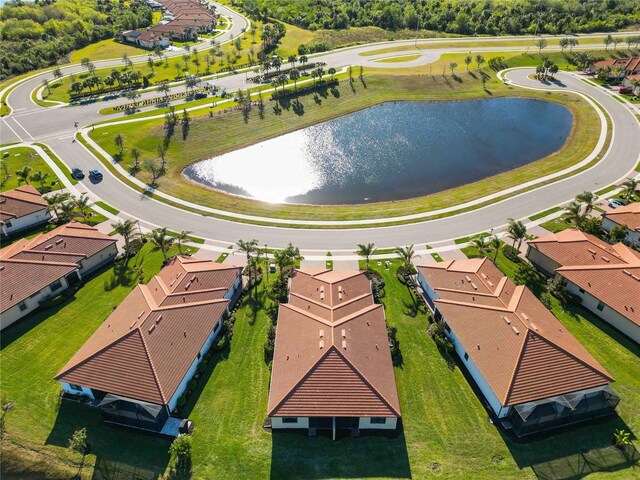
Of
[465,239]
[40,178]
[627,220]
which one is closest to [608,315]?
[465,239]

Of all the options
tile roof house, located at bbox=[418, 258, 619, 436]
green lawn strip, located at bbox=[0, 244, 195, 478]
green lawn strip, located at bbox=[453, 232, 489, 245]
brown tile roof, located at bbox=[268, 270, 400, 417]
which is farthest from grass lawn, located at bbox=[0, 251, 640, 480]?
green lawn strip, located at bbox=[453, 232, 489, 245]

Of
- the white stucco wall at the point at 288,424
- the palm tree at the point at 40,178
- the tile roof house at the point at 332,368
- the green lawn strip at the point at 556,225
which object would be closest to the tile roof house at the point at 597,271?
the green lawn strip at the point at 556,225

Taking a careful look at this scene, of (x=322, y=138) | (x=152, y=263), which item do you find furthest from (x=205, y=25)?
(x=152, y=263)

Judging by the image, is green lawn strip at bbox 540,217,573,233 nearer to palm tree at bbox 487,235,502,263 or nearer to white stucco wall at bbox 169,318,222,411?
palm tree at bbox 487,235,502,263

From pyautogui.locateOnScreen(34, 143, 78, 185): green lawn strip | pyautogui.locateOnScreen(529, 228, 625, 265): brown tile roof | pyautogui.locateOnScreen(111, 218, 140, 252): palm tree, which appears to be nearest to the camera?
pyautogui.locateOnScreen(529, 228, 625, 265): brown tile roof

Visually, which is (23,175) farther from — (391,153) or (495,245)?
(495,245)

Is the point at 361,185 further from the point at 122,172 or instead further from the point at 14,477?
the point at 14,477
